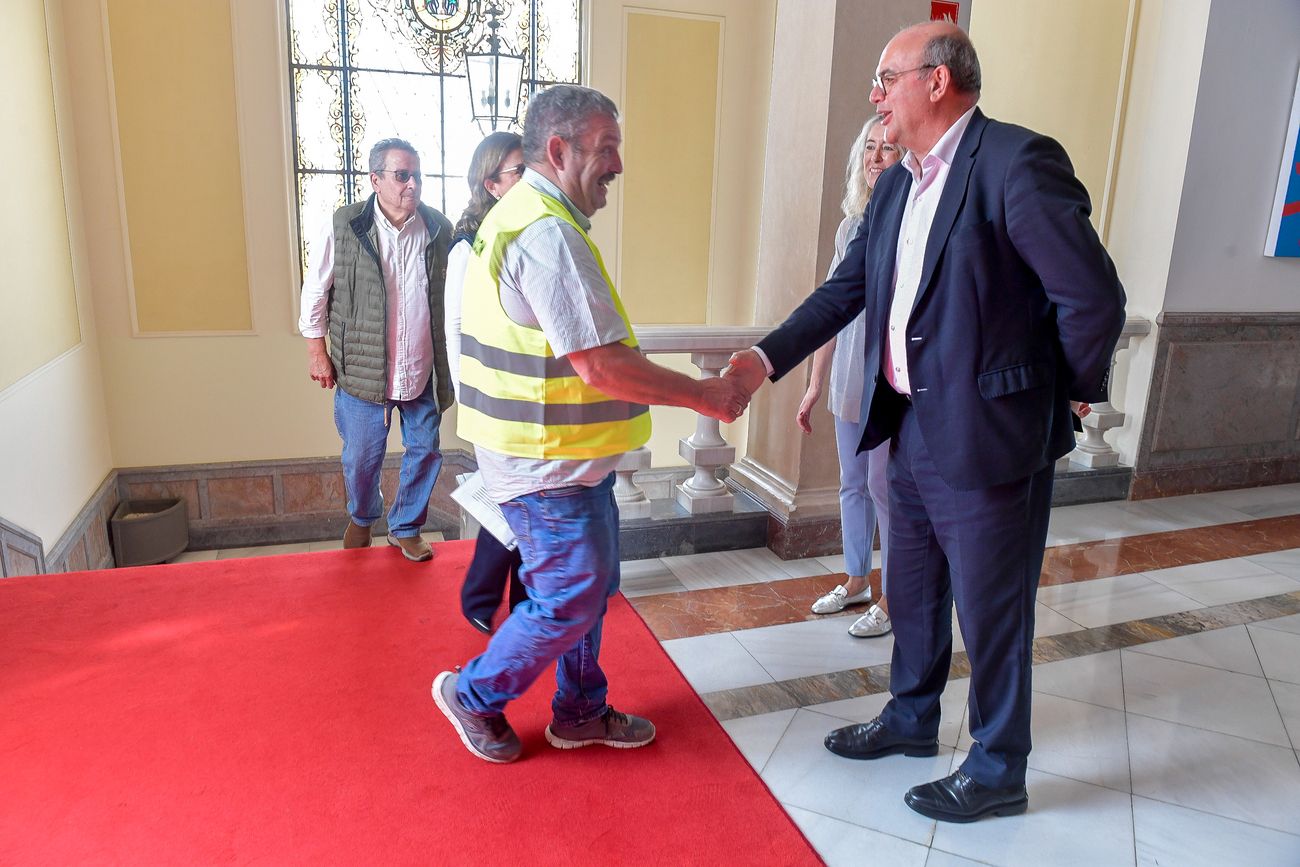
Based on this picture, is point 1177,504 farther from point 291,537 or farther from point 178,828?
point 291,537

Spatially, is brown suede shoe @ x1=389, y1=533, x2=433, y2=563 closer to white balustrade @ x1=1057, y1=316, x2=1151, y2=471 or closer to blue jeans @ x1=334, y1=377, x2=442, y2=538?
blue jeans @ x1=334, y1=377, x2=442, y2=538

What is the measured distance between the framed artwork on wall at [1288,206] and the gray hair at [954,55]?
13.4ft

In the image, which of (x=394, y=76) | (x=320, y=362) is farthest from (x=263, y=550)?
(x=320, y=362)

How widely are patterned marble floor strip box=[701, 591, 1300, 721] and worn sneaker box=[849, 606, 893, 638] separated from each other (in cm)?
21

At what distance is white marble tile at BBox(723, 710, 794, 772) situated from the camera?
7.95 feet

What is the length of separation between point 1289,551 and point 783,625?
2625mm

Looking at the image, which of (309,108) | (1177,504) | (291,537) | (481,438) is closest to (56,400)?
(291,537)

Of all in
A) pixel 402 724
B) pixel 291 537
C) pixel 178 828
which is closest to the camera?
pixel 178 828

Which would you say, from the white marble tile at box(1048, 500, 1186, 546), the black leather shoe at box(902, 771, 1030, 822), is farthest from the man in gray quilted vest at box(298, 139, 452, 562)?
the white marble tile at box(1048, 500, 1186, 546)

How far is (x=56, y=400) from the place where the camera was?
545 cm

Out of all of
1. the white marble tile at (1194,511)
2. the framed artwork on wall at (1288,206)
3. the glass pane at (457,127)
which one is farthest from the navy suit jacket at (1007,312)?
the glass pane at (457,127)

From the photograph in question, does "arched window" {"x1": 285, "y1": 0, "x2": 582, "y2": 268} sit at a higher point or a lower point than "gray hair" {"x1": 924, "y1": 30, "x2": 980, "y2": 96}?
higher

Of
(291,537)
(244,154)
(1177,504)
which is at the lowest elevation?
Answer: (291,537)

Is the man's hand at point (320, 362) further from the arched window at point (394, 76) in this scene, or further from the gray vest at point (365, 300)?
the arched window at point (394, 76)
